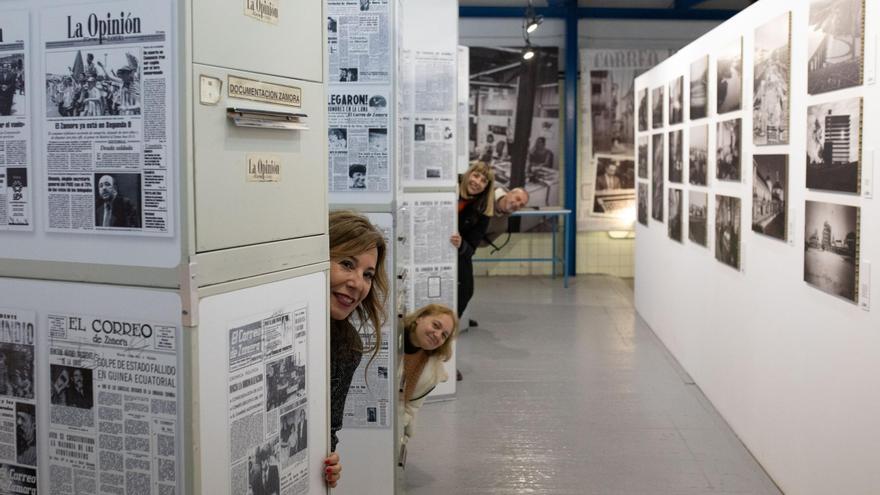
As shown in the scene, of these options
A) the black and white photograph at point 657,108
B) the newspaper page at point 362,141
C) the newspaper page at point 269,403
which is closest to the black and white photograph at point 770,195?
the newspaper page at point 362,141

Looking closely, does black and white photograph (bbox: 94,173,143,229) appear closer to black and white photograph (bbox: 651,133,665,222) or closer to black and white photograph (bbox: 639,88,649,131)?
black and white photograph (bbox: 651,133,665,222)

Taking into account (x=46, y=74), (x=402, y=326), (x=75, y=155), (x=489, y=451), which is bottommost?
(x=489, y=451)

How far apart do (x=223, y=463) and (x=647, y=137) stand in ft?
22.9

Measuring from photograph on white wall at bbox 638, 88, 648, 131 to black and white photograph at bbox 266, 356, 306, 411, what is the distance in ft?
22.2

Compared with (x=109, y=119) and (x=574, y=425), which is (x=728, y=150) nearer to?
(x=574, y=425)

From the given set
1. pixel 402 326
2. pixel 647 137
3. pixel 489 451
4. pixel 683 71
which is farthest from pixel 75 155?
pixel 647 137

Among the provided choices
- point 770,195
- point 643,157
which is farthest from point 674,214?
point 770,195

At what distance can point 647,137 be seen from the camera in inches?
324

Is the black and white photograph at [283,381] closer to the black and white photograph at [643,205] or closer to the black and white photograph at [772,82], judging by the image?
the black and white photograph at [772,82]

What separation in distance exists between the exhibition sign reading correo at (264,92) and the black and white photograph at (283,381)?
0.53 metres

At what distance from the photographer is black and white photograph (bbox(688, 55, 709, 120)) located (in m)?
5.96

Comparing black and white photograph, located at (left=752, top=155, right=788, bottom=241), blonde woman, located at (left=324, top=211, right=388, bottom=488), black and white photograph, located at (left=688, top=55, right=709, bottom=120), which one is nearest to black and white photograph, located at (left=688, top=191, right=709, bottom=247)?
black and white photograph, located at (left=688, top=55, right=709, bottom=120)

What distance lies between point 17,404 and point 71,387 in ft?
0.51

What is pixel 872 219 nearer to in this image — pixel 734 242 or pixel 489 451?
pixel 734 242
